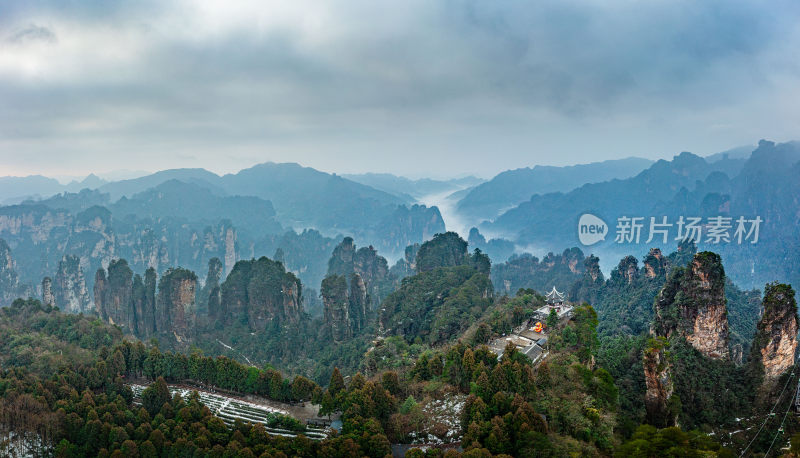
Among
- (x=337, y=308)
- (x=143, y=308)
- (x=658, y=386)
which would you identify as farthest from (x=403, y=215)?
(x=658, y=386)

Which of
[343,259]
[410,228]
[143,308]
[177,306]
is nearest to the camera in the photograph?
[177,306]

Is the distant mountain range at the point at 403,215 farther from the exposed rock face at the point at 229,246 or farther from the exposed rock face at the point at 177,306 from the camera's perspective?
the exposed rock face at the point at 177,306

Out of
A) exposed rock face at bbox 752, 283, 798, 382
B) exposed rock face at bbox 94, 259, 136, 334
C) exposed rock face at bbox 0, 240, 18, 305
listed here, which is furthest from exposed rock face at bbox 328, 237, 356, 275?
exposed rock face at bbox 752, 283, 798, 382

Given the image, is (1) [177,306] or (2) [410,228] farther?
(2) [410,228]

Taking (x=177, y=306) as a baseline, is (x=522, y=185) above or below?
above

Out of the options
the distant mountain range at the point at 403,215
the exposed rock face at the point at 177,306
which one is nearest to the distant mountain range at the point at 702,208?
the distant mountain range at the point at 403,215

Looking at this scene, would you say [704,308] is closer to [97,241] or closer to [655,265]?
[655,265]
